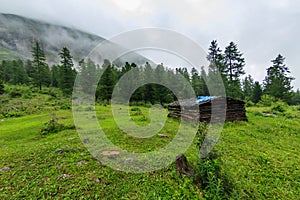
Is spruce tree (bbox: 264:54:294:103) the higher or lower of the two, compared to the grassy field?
higher

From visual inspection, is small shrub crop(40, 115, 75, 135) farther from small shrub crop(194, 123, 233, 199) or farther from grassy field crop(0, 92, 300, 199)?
small shrub crop(194, 123, 233, 199)

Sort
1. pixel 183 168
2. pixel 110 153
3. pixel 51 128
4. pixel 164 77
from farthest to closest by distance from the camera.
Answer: pixel 164 77 < pixel 51 128 < pixel 110 153 < pixel 183 168

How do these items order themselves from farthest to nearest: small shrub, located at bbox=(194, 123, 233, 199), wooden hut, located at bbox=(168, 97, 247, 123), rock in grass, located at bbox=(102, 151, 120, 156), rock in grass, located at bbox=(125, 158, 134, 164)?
wooden hut, located at bbox=(168, 97, 247, 123), rock in grass, located at bbox=(102, 151, 120, 156), rock in grass, located at bbox=(125, 158, 134, 164), small shrub, located at bbox=(194, 123, 233, 199)

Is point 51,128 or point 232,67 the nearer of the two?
point 51,128

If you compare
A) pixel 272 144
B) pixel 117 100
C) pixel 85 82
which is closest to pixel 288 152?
pixel 272 144

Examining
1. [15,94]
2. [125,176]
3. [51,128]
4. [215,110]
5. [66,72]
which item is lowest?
[125,176]

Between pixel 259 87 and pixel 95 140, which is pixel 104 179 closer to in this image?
A: pixel 95 140

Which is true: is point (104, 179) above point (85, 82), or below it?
below

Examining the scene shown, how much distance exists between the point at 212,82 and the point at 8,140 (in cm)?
3102

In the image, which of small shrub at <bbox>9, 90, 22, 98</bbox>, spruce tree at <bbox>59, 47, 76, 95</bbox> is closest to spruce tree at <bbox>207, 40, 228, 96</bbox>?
spruce tree at <bbox>59, 47, 76, 95</bbox>

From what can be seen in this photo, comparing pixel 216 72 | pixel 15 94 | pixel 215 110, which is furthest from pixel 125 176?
pixel 15 94

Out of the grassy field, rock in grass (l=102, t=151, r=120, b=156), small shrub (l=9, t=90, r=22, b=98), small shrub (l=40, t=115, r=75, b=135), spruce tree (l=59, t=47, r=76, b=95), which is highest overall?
spruce tree (l=59, t=47, r=76, b=95)

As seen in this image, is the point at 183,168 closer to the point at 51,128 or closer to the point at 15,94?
the point at 51,128

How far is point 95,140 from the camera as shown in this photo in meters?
8.23
